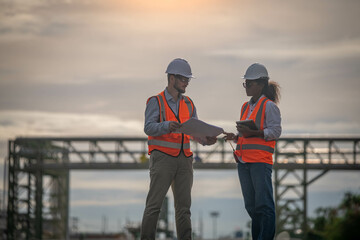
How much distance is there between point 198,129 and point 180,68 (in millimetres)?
856

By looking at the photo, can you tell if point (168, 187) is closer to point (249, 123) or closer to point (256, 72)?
point (249, 123)

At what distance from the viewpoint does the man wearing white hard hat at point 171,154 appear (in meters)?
9.94

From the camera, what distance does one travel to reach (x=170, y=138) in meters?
10.0

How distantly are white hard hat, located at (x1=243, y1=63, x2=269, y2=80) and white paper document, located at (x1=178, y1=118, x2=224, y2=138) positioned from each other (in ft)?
2.62

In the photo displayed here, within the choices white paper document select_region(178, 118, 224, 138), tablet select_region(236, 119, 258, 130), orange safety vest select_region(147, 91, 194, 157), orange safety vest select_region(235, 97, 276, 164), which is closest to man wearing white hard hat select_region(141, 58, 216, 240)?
orange safety vest select_region(147, 91, 194, 157)

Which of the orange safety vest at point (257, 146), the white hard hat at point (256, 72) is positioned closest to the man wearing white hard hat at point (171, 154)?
the orange safety vest at point (257, 146)

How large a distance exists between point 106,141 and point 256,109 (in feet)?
96.8

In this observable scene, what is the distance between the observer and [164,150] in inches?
394

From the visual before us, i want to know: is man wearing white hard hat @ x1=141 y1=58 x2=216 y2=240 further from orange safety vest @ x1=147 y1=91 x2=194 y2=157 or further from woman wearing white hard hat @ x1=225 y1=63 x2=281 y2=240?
woman wearing white hard hat @ x1=225 y1=63 x2=281 y2=240

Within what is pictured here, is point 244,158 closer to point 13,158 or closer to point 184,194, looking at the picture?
point 184,194

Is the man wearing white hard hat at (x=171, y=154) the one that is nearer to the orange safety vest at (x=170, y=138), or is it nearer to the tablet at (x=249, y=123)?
the orange safety vest at (x=170, y=138)

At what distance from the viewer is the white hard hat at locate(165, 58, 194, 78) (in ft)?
33.2

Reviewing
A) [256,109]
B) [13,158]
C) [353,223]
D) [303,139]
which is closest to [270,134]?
[256,109]

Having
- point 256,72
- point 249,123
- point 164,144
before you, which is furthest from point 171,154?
point 256,72
